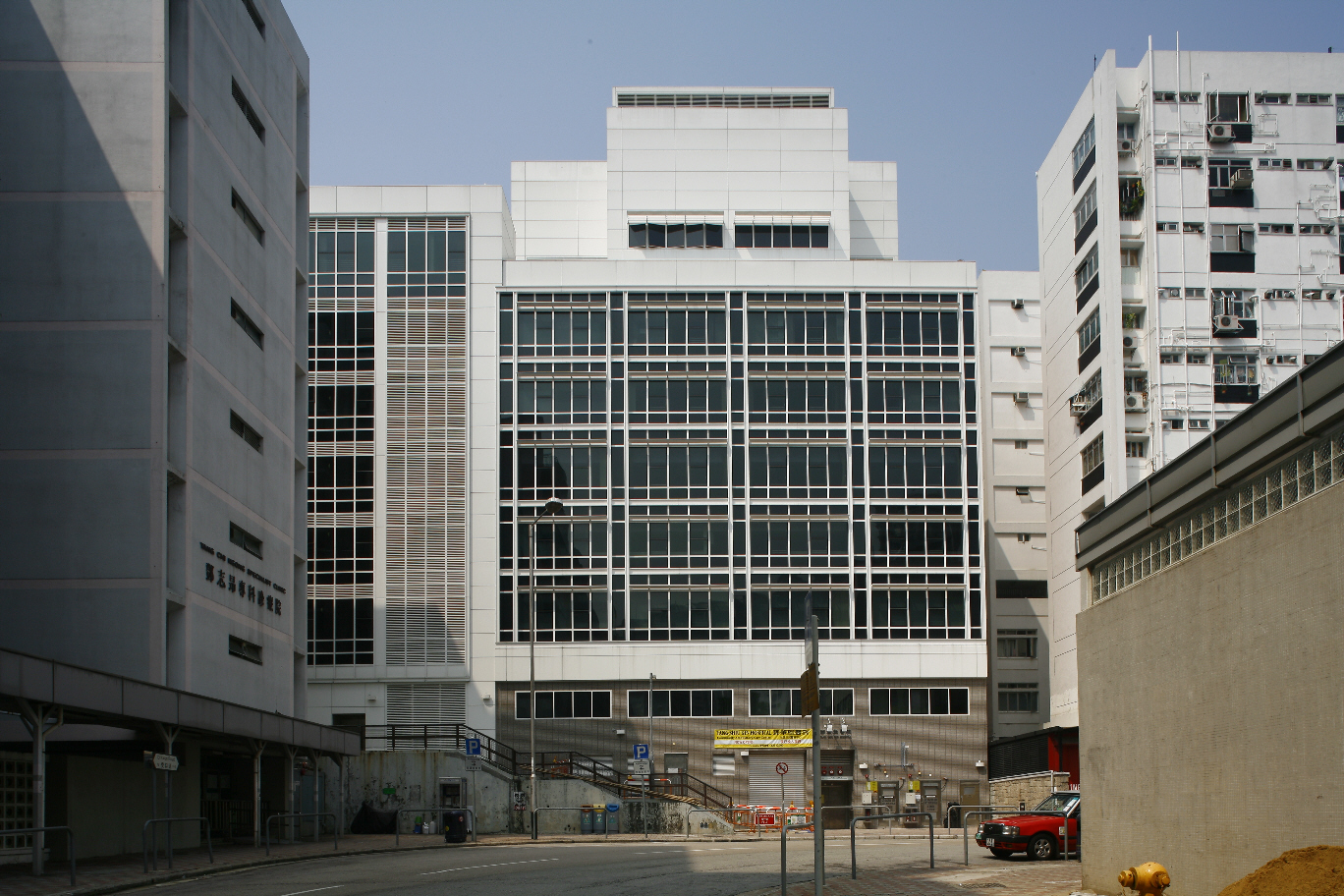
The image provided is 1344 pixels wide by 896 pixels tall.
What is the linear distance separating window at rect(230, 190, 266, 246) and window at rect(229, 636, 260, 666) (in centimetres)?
1336

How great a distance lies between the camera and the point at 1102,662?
2230 cm

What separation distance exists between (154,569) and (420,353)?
32.2m

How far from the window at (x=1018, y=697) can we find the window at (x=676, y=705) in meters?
18.7

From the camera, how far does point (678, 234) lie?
7356 centimetres

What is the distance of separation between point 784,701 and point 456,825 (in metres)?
29.1

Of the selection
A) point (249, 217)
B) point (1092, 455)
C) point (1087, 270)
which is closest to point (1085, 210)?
point (1087, 270)

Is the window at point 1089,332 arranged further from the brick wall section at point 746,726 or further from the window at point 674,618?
the window at point 674,618

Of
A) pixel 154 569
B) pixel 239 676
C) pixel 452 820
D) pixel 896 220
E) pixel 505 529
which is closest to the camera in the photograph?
pixel 154 569

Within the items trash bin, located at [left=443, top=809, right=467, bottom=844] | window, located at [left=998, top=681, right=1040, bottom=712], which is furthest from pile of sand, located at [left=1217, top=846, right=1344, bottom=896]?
window, located at [left=998, top=681, right=1040, bottom=712]

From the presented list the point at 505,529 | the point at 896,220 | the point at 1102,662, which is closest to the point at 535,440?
the point at 505,529

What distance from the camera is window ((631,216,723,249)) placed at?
A: 73.4 m

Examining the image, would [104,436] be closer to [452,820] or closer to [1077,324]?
[452,820]

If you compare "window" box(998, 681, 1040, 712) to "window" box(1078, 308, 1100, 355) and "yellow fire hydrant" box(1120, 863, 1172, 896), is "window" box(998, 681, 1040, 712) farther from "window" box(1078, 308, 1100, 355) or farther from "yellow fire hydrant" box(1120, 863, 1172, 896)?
"yellow fire hydrant" box(1120, 863, 1172, 896)

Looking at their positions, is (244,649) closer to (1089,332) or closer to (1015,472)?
(1089,332)
